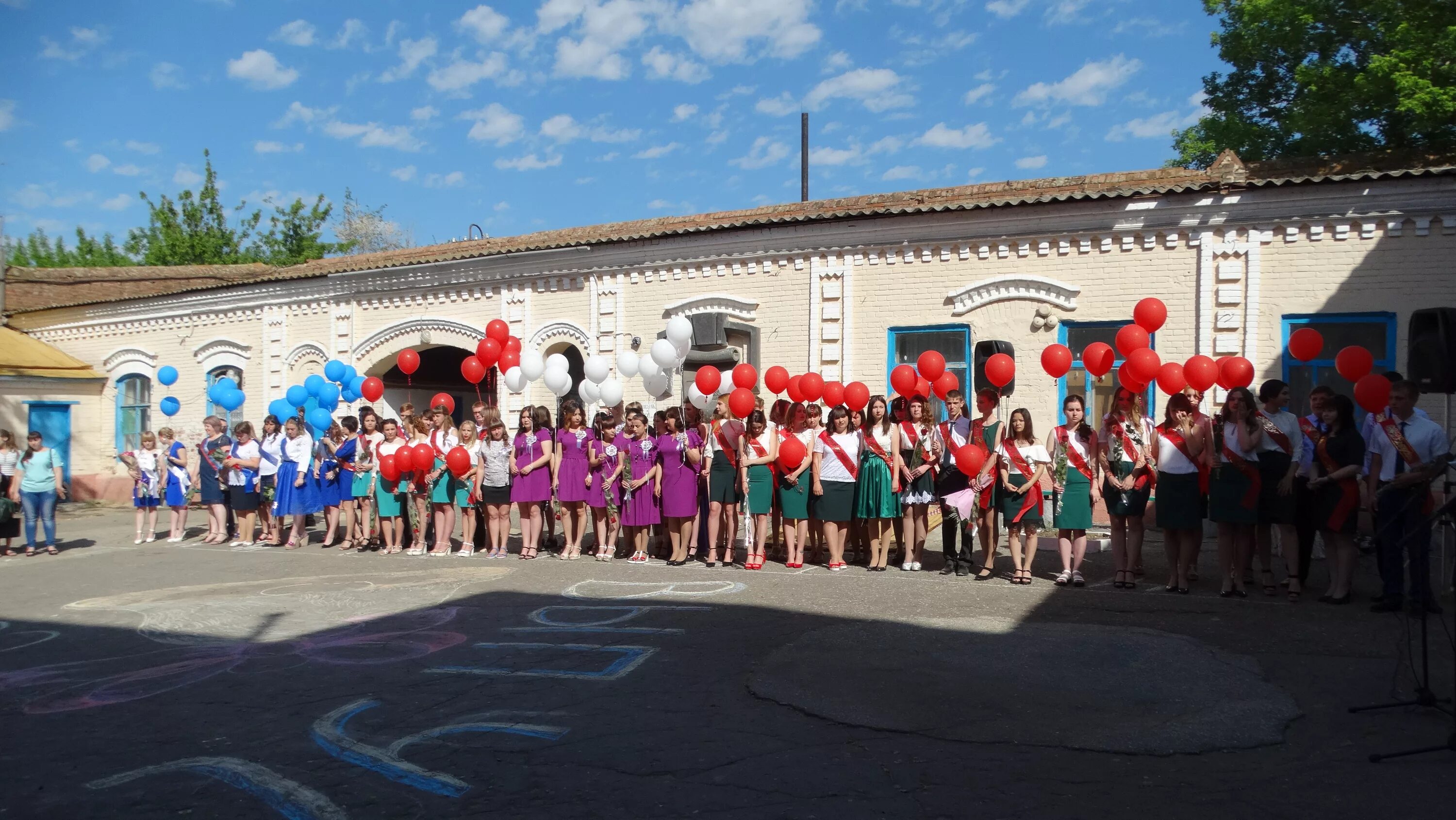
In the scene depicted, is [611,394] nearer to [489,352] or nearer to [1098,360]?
[489,352]

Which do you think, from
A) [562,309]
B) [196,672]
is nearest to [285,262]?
[562,309]

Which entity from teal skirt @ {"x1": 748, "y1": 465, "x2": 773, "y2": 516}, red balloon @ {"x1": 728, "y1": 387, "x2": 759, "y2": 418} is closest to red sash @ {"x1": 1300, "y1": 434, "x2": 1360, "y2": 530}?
teal skirt @ {"x1": 748, "y1": 465, "x2": 773, "y2": 516}

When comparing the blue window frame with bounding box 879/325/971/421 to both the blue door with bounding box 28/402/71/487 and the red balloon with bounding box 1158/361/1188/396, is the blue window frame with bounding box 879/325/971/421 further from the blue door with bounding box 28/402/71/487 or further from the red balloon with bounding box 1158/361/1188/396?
the blue door with bounding box 28/402/71/487

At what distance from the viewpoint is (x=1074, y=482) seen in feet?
29.6

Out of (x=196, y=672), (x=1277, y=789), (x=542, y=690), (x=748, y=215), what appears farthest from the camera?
(x=748, y=215)

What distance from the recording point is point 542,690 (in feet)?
19.5

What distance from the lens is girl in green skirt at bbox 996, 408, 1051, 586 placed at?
920 cm

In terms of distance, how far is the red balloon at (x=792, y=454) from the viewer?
1005cm

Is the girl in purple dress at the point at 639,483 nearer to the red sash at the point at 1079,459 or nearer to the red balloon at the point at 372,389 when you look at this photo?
the red sash at the point at 1079,459

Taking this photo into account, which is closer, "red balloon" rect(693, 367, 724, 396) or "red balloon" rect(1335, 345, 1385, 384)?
"red balloon" rect(1335, 345, 1385, 384)

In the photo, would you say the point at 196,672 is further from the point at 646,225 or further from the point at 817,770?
the point at 646,225

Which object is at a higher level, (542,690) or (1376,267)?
(1376,267)

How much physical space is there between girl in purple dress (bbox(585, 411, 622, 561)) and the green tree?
47.8 ft

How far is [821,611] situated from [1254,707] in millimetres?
3329
